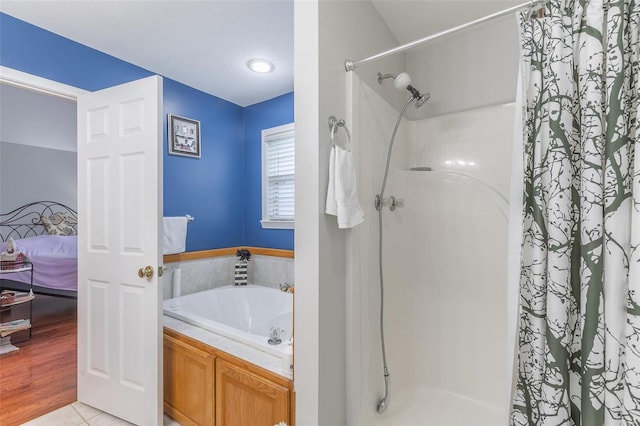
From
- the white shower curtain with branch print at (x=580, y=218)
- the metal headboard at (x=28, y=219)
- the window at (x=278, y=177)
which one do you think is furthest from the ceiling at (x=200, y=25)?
the metal headboard at (x=28, y=219)

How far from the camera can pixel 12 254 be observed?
3.60 meters

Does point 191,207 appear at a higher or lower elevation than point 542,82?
lower

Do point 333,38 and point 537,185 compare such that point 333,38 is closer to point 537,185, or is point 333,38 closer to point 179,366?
point 537,185

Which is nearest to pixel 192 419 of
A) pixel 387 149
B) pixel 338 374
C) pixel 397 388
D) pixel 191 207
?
pixel 338 374

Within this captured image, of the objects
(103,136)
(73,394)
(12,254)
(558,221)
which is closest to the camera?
(558,221)

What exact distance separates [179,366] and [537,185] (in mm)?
2107

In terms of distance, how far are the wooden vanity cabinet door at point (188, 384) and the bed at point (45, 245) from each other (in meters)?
2.58

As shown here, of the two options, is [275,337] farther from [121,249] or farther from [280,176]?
[280,176]

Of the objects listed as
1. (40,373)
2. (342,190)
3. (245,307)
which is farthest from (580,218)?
(40,373)

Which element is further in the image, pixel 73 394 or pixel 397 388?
pixel 73 394

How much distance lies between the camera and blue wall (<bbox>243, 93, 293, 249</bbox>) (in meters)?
3.07

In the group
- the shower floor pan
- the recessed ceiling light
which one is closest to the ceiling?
the recessed ceiling light

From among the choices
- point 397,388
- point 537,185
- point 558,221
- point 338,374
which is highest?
point 537,185

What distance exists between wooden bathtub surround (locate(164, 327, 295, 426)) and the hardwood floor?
2.88ft
